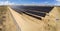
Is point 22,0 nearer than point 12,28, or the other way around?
point 12,28

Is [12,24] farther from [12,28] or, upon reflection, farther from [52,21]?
[52,21]

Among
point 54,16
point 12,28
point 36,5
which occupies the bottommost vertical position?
point 12,28

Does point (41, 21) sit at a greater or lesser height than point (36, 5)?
lesser

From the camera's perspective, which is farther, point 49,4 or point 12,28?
point 49,4

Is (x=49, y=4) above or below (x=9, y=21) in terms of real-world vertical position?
above

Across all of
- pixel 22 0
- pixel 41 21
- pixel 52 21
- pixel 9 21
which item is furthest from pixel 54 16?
pixel 9 21

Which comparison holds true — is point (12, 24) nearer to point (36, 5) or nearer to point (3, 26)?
point (3, 26)

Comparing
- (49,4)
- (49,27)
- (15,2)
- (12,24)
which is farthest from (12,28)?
(49,4)
